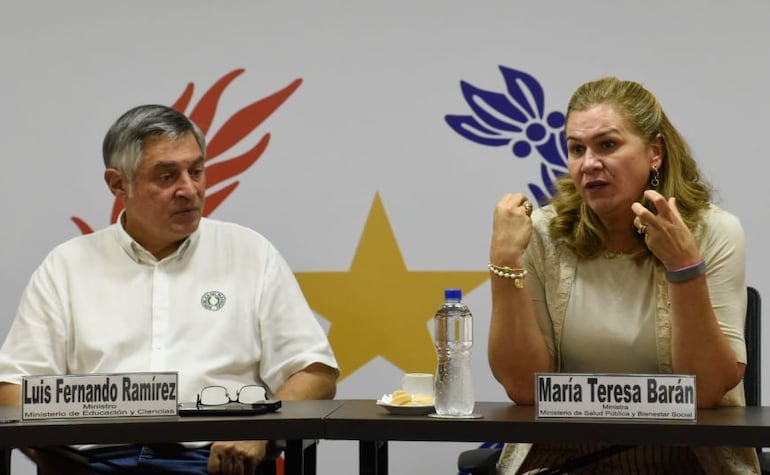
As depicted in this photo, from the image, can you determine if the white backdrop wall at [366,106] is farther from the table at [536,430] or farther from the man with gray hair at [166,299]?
the table at [536,430]

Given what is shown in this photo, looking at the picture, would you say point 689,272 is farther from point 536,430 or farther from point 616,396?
point 536,430

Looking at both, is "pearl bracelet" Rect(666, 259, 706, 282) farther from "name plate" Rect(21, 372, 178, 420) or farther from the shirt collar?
the shirt collar

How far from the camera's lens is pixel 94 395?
2025mm

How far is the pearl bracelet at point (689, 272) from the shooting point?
2.17 meters

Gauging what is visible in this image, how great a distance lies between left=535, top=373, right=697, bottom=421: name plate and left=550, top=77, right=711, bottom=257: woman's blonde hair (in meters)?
0.62

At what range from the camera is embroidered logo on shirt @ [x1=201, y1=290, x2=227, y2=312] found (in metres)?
2.89

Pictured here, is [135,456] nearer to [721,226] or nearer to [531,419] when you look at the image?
[531,419]

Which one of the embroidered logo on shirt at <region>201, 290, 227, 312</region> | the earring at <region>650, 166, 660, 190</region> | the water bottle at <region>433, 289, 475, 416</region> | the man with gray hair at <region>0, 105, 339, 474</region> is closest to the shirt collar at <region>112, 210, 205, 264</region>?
the man with gray hair at <region>0, 105, 339, 474</region>

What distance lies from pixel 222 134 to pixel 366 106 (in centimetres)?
53

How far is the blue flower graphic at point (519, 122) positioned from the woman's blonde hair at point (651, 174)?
891mm

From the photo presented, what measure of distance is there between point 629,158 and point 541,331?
0.47 m

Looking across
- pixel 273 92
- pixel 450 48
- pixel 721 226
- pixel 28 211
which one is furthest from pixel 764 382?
pixel 28 211

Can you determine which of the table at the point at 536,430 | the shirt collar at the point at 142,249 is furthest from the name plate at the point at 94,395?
the shirt collar at the point at 142,249

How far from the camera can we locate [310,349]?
9.40 feet
